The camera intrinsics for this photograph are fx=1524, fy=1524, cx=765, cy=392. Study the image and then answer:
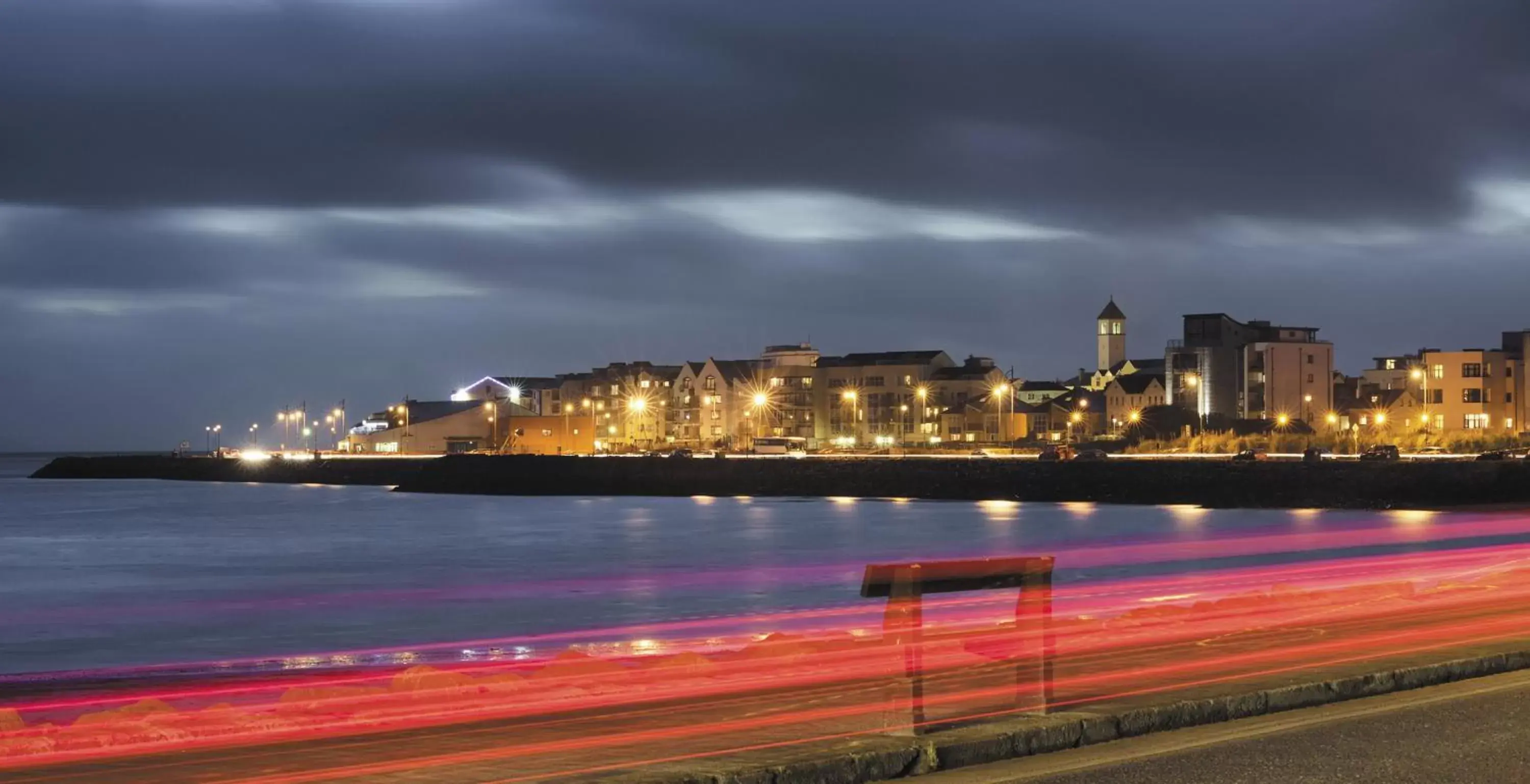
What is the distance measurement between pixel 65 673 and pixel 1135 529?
5219cm

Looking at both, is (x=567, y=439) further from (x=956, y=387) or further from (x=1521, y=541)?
(x=1521, y=541)

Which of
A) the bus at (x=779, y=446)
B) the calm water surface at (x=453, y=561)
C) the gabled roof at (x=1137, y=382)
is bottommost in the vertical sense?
the calm water surface at (x=453, y=561)

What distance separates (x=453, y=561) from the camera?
5938cm

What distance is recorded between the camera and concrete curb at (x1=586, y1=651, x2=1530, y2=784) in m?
9.84

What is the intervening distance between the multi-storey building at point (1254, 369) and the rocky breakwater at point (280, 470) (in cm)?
7515

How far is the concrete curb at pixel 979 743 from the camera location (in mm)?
9844

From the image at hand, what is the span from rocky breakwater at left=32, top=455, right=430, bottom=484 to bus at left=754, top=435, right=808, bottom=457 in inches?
1301

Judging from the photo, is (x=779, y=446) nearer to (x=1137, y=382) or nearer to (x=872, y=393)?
(x=872, y=393)

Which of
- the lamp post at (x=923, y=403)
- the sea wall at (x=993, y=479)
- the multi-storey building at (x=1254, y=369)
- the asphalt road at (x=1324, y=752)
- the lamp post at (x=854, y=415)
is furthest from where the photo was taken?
the lamp post at (x=854, y=415)

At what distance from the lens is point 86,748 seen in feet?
44.0

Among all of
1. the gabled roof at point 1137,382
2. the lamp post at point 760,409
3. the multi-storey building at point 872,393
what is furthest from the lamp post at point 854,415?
the gabled roof at point 1137,382

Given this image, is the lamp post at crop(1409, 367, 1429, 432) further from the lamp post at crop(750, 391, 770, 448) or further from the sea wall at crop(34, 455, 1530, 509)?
the lamp post at crop(750, 391, 770, 448)

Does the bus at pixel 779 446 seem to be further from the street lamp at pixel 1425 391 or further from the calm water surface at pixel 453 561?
the street lamp at pixel 1425 391

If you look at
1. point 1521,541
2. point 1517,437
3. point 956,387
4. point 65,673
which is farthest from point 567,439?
point 65,673
